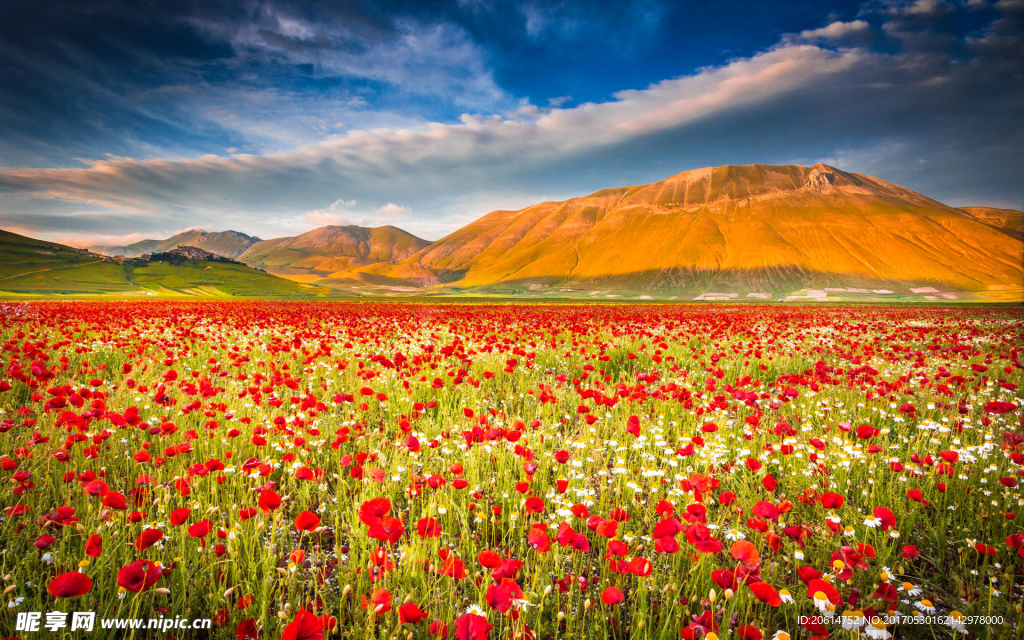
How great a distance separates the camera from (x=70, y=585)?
1.60 m

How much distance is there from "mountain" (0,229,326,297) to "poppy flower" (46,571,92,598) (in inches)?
4861

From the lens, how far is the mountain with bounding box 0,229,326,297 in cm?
10925

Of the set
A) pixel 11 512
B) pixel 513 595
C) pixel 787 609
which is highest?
pixel 513 595

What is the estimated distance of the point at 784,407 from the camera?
261 inches

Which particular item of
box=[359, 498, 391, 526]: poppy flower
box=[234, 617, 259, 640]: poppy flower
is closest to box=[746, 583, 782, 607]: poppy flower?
box=[359, 498, 391, 526]: poppy flower

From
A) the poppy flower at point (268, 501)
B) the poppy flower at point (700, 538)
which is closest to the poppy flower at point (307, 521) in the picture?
the poppy flower at point (268, 501)

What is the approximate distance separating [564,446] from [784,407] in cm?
412

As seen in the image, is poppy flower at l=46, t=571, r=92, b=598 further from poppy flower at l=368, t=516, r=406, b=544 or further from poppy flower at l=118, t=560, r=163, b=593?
poppy flower at l=368, t=516, r=406, b=544

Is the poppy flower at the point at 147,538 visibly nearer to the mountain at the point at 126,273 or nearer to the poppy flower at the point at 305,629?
the poppy flower at the point at 305,629

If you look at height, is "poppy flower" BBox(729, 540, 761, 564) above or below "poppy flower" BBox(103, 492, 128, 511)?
below

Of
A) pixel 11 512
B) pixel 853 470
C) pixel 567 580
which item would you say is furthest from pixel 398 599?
pixel 853 470

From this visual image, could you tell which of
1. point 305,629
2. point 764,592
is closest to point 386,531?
point 305,629

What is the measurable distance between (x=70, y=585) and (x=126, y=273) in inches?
7242

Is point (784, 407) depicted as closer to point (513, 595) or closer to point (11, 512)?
point (513, 595)
